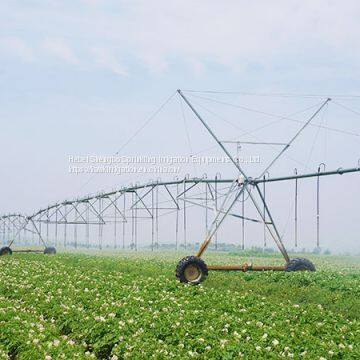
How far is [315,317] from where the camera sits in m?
13.9

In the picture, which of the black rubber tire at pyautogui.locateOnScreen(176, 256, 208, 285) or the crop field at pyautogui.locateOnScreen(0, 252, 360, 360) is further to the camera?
the black rubber tire at pyautogui.locateOnScreen(176, 256, 208, 285)

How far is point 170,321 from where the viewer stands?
12.5 metres

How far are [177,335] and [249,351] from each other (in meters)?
1.82

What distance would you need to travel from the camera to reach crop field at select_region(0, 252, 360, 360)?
34.7 ft

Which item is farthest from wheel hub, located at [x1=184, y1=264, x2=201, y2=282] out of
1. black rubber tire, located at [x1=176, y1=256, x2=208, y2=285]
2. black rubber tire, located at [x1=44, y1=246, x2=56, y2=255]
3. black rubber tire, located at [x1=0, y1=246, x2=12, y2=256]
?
black rubber tire, located at [x1=44, y1=246, x2=56, y2=255]

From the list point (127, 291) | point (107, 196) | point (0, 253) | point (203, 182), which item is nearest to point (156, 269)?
point (203, 182)

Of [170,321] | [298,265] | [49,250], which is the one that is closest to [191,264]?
[298,265]

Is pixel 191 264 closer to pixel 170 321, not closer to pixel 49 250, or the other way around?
pixel 170 321

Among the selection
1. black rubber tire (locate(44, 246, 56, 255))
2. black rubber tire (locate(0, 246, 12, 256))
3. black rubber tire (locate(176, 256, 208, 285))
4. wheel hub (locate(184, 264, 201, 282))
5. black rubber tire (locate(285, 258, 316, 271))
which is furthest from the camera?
black rubber tire (locate(44, 246, 56, 255))

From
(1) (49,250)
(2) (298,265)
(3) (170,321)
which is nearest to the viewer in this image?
(3) (170,321)

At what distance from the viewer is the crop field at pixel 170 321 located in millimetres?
10586

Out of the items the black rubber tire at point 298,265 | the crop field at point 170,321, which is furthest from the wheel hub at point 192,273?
the black rubber tire at point 298,265

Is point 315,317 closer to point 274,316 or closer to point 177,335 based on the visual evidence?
point 274,316

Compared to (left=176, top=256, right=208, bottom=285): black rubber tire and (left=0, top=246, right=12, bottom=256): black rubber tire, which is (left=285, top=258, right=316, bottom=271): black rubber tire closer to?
(left=176, top=256, right=208, bottom=285): black rubber tire
